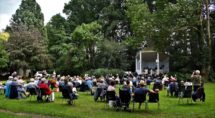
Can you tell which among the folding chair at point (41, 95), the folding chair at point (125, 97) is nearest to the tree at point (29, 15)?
the folding chair at point (41, 95)

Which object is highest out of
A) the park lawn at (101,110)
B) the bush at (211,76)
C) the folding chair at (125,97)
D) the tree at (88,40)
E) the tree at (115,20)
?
the tree at (115,20)

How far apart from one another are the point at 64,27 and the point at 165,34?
90.9 feet

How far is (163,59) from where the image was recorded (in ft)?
178

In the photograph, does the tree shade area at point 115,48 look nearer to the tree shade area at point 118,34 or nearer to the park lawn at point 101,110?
the tree shade area at point 118,34

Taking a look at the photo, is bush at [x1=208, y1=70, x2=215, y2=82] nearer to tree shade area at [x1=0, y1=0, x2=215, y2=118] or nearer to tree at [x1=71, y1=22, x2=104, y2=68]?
tree shade area at [x1=0, y1=0, x2=215, y2=118]

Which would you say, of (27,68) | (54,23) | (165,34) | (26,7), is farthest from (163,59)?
(26,7)

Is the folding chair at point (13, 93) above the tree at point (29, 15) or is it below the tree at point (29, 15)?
below

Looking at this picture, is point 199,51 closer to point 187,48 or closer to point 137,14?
point 187,48

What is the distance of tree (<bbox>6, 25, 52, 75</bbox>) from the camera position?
52.6 metres

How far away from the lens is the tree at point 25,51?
52.6 meters

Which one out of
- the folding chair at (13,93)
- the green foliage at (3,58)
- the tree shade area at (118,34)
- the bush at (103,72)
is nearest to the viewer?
the folding chair at (13,93)

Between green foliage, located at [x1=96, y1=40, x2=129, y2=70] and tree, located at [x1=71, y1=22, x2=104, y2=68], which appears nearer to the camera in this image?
green foliage, located at [x1=96, y1=40, x2=129, y2=70]

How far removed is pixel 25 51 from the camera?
5294cm

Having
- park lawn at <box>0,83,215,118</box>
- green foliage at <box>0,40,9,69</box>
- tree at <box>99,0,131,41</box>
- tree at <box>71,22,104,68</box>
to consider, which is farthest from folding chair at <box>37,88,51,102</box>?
tree at <box>99,0,131,41</box>
